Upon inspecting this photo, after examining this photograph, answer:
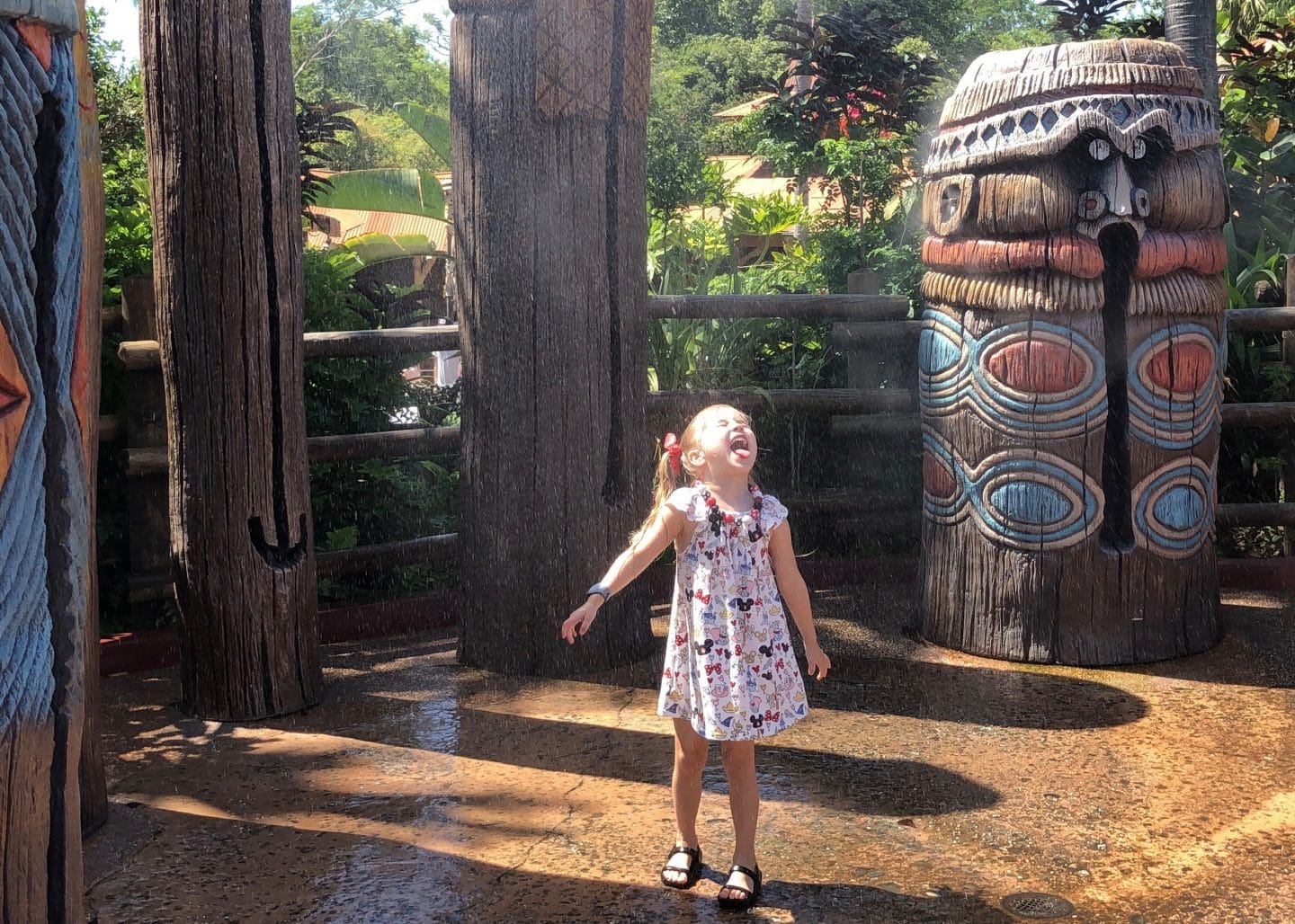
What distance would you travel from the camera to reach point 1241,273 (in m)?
6.77

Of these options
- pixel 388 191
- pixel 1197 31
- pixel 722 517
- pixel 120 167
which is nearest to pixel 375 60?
pixel 388 191

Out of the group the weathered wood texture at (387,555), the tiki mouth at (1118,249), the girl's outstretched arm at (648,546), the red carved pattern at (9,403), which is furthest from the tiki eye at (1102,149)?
the red carved pattern at (9,403)

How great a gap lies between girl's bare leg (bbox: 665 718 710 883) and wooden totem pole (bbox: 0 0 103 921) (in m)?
1.67

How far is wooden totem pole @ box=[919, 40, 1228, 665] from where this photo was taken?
4.67 m

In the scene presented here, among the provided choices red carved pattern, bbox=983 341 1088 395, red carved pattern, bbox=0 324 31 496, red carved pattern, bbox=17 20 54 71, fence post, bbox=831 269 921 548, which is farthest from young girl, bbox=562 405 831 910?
fence post, bbox=831 269 921 548

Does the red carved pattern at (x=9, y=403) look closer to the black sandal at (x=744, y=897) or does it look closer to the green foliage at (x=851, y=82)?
the black sandal at (x=744, y=897)

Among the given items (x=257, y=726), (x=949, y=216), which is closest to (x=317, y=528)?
(x=257, y=726)

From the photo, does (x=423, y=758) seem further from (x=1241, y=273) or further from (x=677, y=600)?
(x=1241, y=273)

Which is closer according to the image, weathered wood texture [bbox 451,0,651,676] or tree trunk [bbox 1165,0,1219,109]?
weathered wood texture [bbox 451,0,651,676]

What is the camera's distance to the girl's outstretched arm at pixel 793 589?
307 cm

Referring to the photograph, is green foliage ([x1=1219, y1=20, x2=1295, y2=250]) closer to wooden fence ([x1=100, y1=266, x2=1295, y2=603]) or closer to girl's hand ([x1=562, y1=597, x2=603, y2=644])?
wooden fence ([x1=100, y1=266, x2=1295, y2=603])

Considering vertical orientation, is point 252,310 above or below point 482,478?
above

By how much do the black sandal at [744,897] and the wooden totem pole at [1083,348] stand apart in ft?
7.29

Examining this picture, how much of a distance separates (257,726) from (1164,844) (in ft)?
9.12
